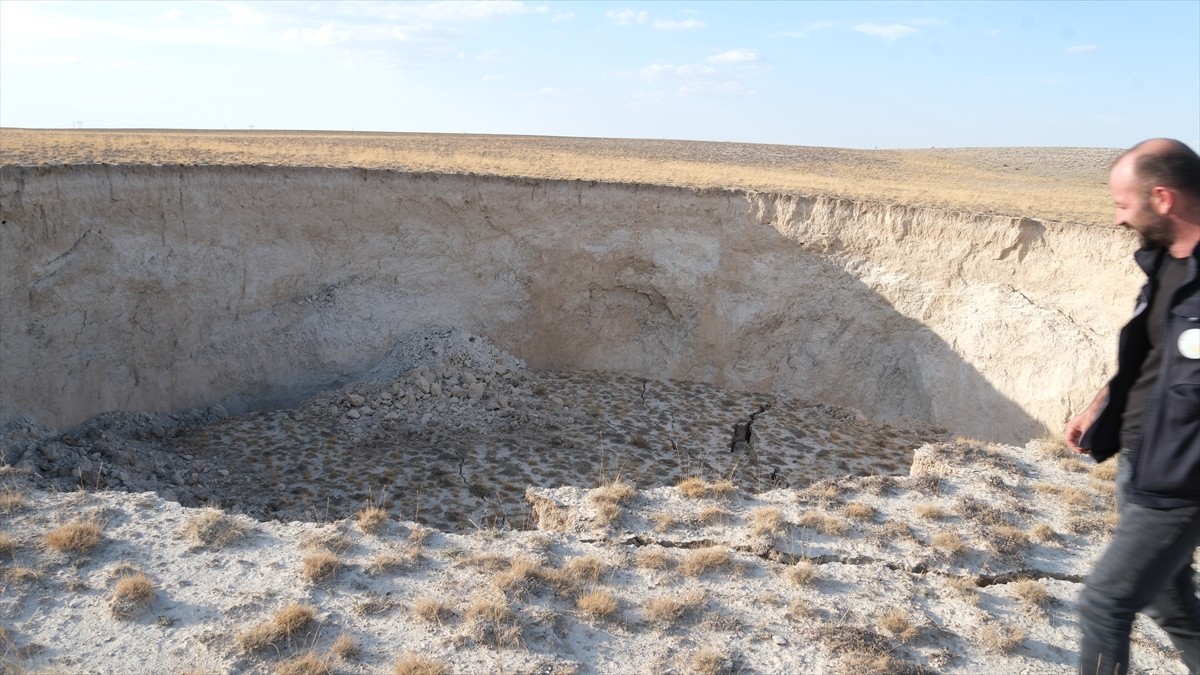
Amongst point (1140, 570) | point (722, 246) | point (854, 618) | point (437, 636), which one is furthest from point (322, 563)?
point (722, 246)

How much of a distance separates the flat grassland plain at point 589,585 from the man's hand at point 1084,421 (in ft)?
5.57

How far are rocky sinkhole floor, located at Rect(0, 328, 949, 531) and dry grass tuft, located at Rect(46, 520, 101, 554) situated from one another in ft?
10.8

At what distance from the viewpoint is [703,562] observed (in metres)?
5.23

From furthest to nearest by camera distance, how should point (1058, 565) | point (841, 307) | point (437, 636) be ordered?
point (841, 307)
point (1058, 565)
point (437, 636)

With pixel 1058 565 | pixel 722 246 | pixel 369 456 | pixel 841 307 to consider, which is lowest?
pixel 369 456

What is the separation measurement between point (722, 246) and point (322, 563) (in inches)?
417

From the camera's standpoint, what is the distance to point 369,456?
10.6m

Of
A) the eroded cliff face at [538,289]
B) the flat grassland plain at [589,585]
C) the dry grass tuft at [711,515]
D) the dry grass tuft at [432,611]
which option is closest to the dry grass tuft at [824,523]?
the flat grassland plain at [589,585]

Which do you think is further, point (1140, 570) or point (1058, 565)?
point (1058, 565)

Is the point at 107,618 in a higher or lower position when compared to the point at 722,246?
lower

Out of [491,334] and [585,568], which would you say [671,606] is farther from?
[491,334]

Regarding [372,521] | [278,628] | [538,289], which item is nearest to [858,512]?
[372,521]

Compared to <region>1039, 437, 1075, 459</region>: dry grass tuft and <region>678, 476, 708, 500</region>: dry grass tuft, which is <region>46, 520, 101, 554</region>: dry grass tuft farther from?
<region>1039, 437, 1075, 459</region>: dry grass tuft

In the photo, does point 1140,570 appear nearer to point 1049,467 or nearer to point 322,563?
point 322,563
